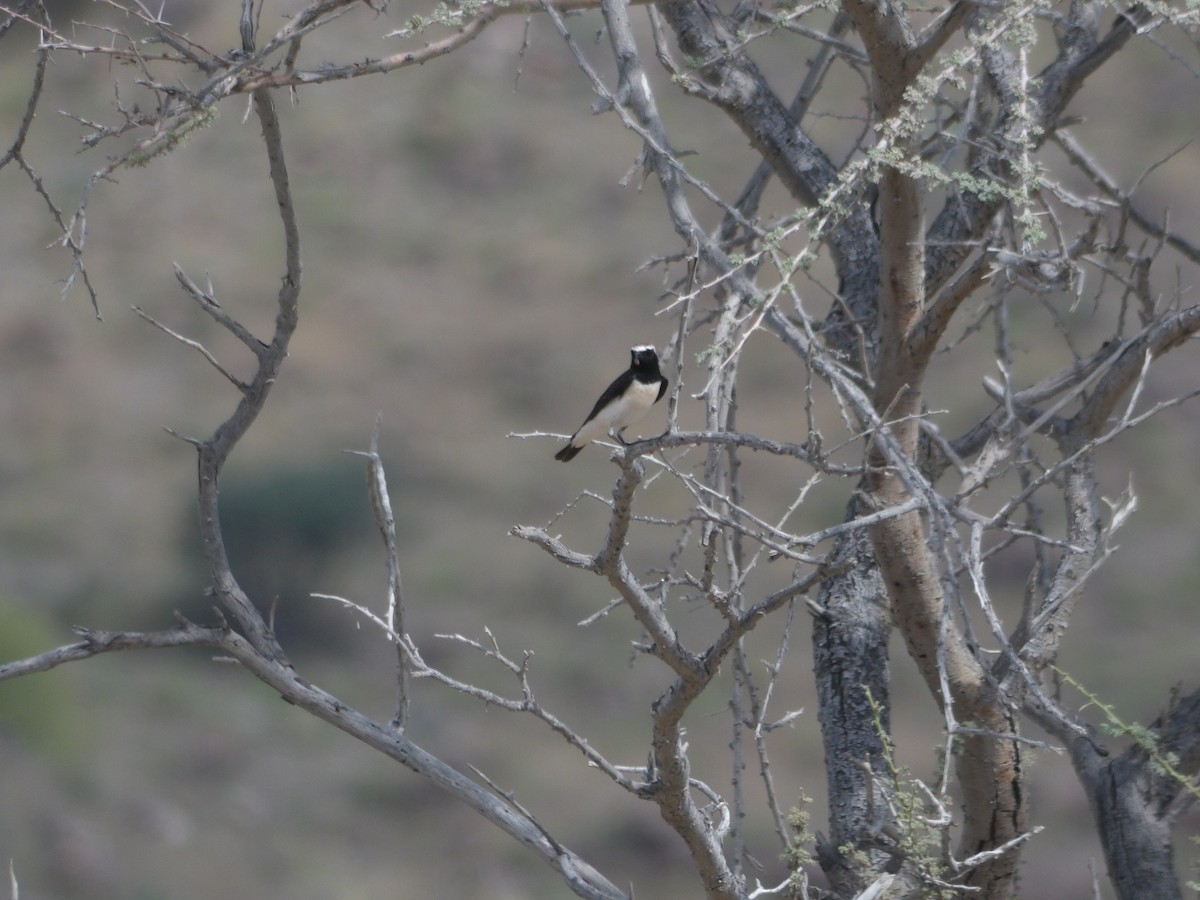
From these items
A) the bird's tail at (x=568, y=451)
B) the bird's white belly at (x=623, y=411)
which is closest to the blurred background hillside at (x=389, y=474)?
the bird's tail at (x=568, y=451)

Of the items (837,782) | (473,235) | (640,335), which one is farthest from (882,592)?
(473,235)

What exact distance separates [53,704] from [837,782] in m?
27.8

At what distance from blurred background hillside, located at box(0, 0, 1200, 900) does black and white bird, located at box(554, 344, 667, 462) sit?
48.6 ft

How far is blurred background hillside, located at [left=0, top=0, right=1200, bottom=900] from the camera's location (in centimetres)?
2672

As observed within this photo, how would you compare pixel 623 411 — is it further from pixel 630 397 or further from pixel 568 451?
pixel 568 451

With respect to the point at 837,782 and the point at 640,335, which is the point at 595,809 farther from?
the point at 837,782

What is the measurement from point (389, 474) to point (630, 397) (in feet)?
101

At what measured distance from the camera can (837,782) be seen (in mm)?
4039

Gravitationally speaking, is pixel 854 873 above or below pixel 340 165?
below

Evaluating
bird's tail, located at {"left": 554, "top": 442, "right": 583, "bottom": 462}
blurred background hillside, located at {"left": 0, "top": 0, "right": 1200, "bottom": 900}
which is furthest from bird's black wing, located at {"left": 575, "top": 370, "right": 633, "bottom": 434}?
blurred background hillside, located at {"left": 0, "top": 0, "right": 1200, "bottom": 900}

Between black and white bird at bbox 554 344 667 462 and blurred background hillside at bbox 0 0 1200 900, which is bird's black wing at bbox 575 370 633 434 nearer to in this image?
black and white bird at bbox 554 344 667 462

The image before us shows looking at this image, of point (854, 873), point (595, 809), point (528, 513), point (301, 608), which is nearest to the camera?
point (854, 873)

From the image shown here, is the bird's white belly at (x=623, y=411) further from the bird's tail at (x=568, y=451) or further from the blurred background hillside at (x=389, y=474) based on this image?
the blurred background hillside at (x=389, y=474)

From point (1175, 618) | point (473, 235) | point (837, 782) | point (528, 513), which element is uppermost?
point (473, 235)
